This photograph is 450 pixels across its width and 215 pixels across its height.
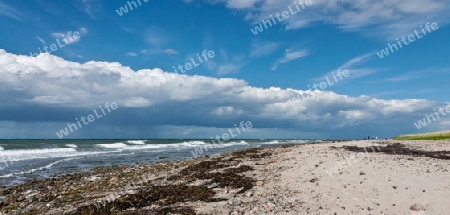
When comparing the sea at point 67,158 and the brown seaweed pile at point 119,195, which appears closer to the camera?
the brown seaweed pile at point 119,195

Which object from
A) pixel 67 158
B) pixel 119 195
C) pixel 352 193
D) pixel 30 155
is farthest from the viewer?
pixel 30 155

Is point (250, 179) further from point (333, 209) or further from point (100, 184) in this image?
point (100, 184)

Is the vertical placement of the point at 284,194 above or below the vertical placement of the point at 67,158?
below

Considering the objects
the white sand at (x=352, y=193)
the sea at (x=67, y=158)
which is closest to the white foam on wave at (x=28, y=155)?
the sea at (x=67, y=158)

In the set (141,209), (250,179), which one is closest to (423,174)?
(250,179)

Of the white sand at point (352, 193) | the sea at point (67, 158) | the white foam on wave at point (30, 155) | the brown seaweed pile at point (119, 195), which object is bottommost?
the white sand at point (352, 193)

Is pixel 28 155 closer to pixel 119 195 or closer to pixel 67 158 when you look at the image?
pixel 67 158

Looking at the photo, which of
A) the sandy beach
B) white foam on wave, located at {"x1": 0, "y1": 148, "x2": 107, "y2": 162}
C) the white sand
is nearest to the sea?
white foam on wave, located at {"x1": 0, "y1": 148, "x2": 107, "y2": 162}

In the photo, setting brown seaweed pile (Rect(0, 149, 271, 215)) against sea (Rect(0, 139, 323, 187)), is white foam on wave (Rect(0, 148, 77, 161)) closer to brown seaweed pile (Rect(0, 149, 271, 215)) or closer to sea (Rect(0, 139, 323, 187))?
sea (Rect(0, 139, 323, 187))

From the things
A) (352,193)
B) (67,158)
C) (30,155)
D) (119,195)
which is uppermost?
(30,155)

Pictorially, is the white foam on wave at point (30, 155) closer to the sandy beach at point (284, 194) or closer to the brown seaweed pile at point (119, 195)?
the brown seaweed pile at point (119, 195)

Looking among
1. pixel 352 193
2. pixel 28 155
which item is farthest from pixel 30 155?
pixel 352 193

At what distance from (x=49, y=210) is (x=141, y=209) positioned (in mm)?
3851

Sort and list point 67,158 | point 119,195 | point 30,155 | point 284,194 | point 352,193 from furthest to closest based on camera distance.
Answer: point 30,155
point 67,158
point 119,195
point 284,194
point 352,193
